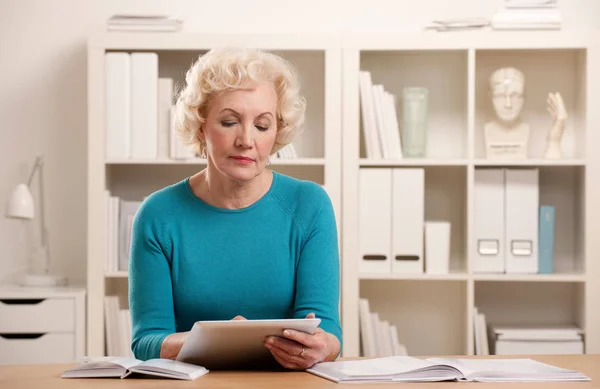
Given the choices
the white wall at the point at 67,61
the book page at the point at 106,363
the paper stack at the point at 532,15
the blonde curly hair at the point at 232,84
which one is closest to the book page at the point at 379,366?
the book page at the point at 106,363

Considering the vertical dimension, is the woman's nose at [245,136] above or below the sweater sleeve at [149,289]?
above

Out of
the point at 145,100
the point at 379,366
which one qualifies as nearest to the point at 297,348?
the point at 379,366

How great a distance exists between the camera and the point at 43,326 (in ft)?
10.6

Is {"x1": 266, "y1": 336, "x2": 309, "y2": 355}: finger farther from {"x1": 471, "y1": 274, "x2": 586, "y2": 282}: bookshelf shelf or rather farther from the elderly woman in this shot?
{"x1": 471, "y1": 274, "x2": 586, "y2": 282}: bookshelf shelf

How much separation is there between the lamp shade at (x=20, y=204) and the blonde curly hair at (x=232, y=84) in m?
1.55

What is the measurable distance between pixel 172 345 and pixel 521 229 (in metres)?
1.97

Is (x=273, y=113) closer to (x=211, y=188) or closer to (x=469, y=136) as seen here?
(x=211, y=188)

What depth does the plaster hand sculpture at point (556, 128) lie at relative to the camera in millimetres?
3336

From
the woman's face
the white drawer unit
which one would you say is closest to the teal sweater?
the woman's face

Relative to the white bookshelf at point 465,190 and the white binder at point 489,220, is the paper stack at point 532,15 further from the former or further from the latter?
the white binder at point 489,220

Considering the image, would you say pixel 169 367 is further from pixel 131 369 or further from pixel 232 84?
pixel 232 84

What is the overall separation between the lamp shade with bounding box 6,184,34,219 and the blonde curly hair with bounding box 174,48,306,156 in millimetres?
1546

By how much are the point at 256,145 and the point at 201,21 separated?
1.87 m

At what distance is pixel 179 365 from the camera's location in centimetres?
155
